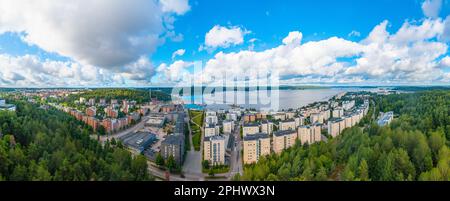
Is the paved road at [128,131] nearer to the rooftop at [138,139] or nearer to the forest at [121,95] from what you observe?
the rooftop at [138,139]

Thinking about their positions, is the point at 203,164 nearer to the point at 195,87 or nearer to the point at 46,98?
the point at 195,87

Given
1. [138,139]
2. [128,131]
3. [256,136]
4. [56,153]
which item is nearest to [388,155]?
[256,136]

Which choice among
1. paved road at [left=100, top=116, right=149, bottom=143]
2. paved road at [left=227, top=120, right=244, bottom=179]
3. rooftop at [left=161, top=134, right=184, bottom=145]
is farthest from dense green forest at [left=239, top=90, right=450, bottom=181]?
paved road at [left=100, top=116, right=149, bottom=143]

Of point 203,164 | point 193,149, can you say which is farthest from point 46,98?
point 203,164

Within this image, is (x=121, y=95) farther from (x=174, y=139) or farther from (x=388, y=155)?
(x=388, y=155)

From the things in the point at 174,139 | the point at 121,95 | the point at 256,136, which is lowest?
the point at 256,136
